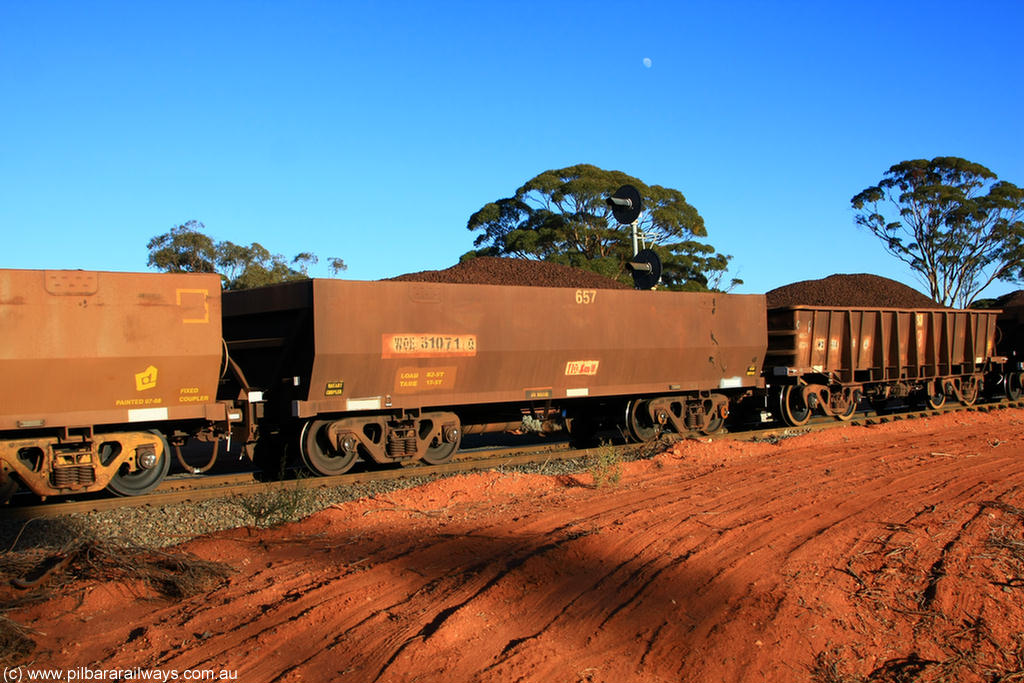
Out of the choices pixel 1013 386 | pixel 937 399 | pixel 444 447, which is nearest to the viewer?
pixel 444 447

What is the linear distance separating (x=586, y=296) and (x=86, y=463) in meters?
7.65

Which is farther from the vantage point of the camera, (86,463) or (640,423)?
(640,423)

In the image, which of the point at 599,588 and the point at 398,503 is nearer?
the point at 599,588

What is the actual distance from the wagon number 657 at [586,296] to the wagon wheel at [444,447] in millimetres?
2937

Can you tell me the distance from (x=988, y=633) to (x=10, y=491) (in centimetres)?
963

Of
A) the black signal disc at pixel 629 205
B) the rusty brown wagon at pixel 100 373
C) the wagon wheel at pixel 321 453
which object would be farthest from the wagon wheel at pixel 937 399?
the rusty brown wagon at pixel 100 373

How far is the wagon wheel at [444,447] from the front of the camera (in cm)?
1229

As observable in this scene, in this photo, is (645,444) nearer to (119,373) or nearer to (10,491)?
(119,373)

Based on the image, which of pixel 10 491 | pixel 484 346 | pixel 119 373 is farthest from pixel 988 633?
pixel 10 491

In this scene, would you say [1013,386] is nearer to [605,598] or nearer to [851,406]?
[851,406]

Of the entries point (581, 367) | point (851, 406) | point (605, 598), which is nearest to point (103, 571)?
point (605, 598)

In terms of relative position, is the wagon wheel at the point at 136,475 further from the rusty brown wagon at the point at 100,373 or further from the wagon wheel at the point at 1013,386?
the wagon wheel at the point at 1013,386

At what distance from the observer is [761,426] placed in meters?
18.1

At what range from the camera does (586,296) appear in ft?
43.1
